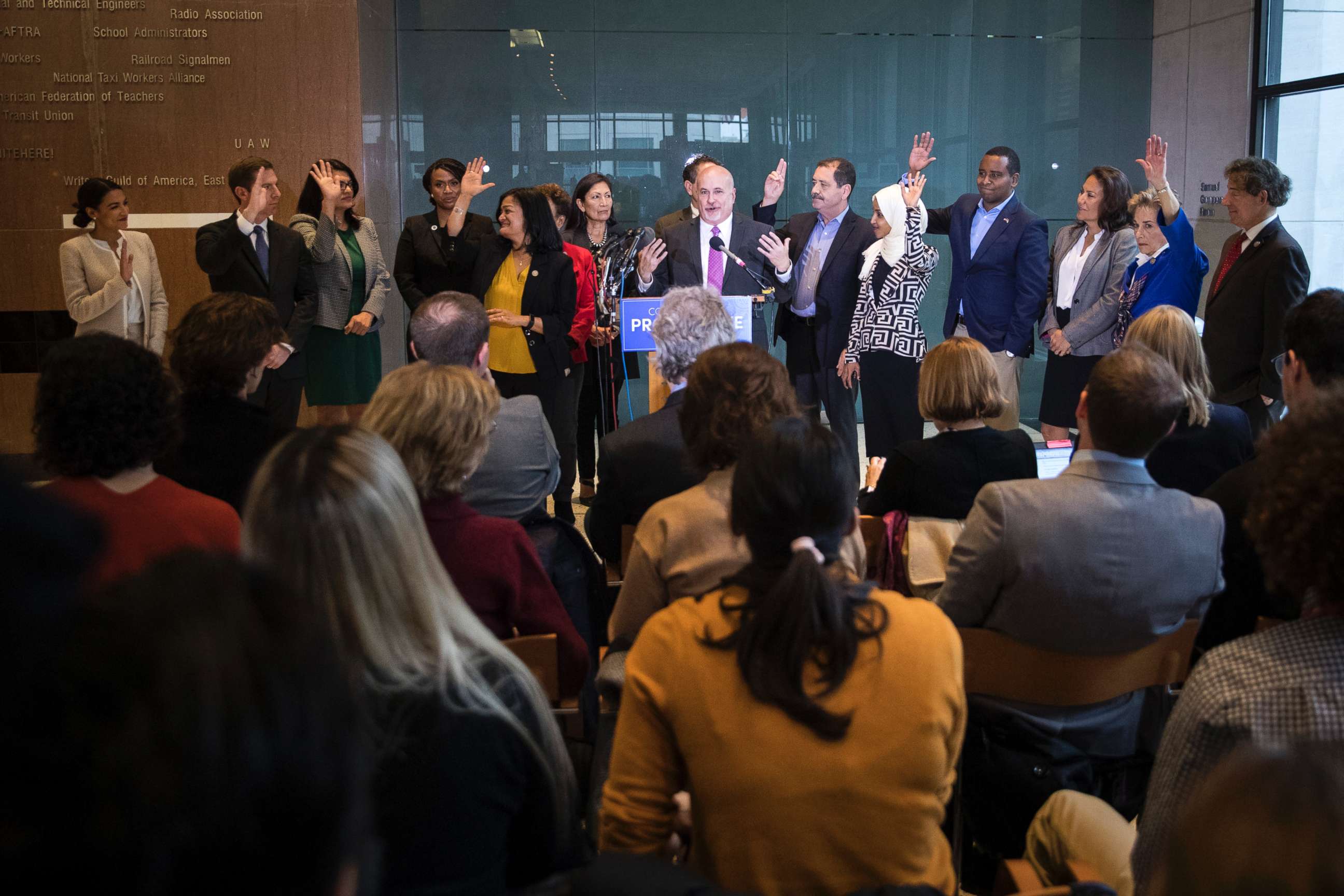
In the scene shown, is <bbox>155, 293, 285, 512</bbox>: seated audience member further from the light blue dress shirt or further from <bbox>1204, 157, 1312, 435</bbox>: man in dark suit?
<bbox>1204, 157, 1312, 435</bbox>: man in dark suit

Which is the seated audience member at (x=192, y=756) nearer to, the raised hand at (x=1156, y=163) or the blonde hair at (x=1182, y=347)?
the blonde hair at (x=1182, y=347)

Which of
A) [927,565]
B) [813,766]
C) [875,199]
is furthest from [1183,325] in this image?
[875,199]

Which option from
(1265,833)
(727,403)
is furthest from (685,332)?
(1265,833)

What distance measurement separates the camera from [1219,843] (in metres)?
0.61

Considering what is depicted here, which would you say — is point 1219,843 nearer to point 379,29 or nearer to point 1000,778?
point 1000,778

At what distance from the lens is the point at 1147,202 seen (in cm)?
557

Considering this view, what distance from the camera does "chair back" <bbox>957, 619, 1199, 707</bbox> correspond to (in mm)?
2162

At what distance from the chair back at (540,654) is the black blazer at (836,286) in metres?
3.82

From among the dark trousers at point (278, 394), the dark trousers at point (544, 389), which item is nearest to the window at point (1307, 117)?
the dark trousers at point (544, 389)

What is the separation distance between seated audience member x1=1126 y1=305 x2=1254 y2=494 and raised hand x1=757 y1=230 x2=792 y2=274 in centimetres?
251

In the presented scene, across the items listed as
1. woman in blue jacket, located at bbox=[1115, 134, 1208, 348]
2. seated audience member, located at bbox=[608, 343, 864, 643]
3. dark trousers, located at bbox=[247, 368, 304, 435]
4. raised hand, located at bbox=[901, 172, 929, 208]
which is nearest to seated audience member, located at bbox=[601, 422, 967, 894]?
seated audience member, located at bbox=[608, 343, 864, 643]

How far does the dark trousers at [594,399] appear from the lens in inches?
240

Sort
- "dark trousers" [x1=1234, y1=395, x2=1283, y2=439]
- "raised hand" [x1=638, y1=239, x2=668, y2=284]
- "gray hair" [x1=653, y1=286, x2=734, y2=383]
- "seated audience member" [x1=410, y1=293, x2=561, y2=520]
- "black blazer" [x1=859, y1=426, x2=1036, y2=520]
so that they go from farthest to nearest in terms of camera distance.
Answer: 1. "raised hand" [x1=638, y1=239, x2=668, y2=284]
2. "dark trousers" [x1=1234, y1=395, x2=1283, y2=439]
3. "gray hair" [x1=653, y1=286, x2=734, y2=383]
4. "seated audience member" [x1=410, y1=293, x2=561, y2=520]
5. "black blazer" [x1=859, y1=426, x2=1036, y2=520]

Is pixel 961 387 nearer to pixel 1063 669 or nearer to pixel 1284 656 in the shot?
pixel 1063 669
